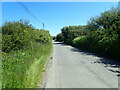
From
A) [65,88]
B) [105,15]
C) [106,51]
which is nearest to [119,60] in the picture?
[106,51]

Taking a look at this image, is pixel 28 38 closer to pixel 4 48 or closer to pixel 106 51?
pixel 4 48

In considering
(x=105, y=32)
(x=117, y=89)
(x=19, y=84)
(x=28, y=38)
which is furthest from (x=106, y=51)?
(x=19, y=84)

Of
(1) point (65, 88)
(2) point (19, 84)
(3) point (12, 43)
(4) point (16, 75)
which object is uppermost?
(3) point (12, 43)

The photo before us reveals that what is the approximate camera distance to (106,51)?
14.8 metres

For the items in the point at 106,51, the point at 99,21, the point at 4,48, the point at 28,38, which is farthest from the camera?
the point at 99,21

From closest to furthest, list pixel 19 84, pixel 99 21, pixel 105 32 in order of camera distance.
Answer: pixel 19 84 < pixel 105 32 < pixel 99 21

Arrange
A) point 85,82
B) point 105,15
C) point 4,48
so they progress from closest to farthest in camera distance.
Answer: point 85,82 < point 4,48 < point 105,15

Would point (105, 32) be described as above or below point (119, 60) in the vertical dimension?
above

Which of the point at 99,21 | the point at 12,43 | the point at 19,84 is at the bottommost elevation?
the point at 19,84

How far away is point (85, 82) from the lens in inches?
244

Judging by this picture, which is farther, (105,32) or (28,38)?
(105,32)

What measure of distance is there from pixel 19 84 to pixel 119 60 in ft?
34.8

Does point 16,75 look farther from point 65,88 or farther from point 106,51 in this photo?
point 106,51

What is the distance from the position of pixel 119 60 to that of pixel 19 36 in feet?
30.8
